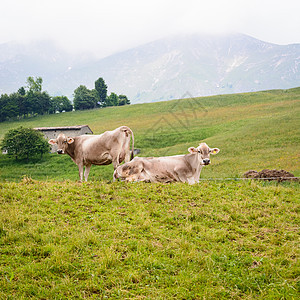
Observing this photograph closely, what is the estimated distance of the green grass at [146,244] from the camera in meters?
5.19

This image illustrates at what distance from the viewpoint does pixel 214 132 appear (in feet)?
163

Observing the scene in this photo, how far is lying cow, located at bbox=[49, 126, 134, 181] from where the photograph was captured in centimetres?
1500

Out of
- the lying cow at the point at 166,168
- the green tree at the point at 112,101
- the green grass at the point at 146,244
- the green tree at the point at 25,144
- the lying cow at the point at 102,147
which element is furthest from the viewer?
the green tree at the point at 112,101

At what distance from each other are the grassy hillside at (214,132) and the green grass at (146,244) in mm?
13160

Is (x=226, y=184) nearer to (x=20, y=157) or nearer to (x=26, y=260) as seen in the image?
(x=26, y=260)

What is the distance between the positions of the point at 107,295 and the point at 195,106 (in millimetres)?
81242

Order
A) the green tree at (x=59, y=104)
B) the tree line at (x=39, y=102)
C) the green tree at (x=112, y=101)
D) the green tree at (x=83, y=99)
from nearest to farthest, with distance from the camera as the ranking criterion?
the tree line at (x=39, y=102), the green tree at (x=59, y=104), the green tree at (x=83, y=99), the green tree at (x=112, y=101)

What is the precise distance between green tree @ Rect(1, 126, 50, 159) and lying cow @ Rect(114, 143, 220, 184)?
32.2 meters

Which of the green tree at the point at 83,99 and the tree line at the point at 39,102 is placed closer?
the tree line at the point at 39,102

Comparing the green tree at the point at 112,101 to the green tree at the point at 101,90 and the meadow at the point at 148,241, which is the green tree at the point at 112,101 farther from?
the meadow at the point at 148,241

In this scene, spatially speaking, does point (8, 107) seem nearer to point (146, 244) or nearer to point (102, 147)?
point (102, 147)

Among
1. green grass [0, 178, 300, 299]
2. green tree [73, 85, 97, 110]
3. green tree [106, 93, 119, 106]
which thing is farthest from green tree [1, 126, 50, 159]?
green tree [106, 93, 119, 106]

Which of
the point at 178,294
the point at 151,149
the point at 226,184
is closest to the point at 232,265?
the point at 178,294

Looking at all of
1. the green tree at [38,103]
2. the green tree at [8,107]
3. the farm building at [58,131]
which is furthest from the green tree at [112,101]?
the farm building at [58,131]
